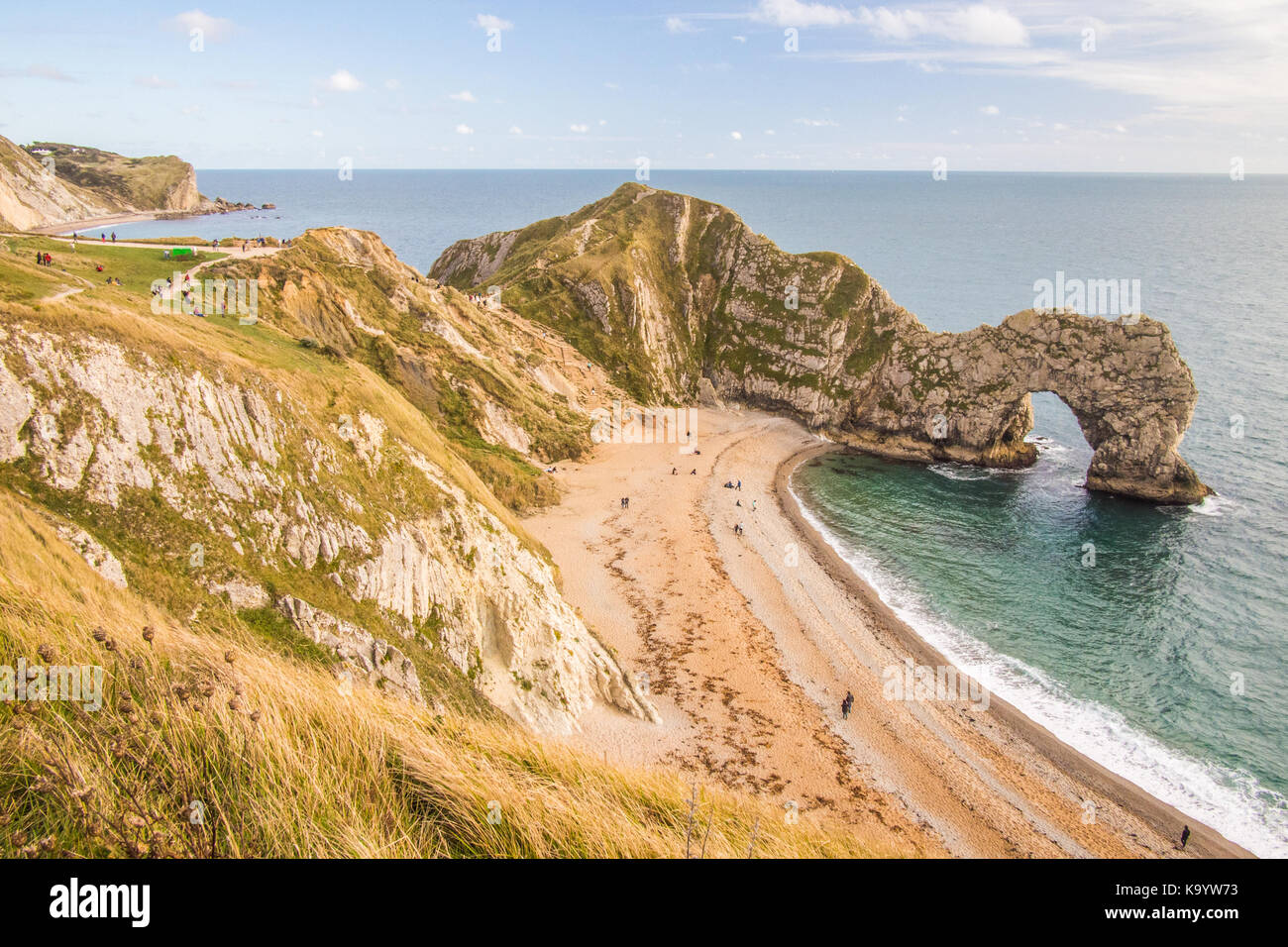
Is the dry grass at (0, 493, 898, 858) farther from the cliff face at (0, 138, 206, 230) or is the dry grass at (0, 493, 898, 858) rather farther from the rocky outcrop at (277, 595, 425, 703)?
the cliff face at (0, 138, 206, 230)

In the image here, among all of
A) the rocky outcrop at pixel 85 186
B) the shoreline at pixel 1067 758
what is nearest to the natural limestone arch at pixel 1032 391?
the shoreline at pixel 1067 758

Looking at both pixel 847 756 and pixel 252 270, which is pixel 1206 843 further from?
pixel 252 270

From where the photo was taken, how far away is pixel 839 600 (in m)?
50.5

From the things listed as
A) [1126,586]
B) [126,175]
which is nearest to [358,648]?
[1126,586]

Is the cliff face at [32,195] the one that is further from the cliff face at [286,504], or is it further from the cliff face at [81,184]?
the cliff face at [286,504]

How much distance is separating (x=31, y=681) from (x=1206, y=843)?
42.8 meters

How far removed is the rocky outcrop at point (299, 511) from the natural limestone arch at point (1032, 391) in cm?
5954

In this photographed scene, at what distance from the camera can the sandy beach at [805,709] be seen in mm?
32156

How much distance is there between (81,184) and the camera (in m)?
134

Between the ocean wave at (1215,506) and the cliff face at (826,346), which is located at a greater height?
the cliff face at (826,346)

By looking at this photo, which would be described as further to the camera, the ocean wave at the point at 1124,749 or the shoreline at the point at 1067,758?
the ocean wave at the point at 1124,749

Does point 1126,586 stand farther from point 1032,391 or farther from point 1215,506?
point 1032,391

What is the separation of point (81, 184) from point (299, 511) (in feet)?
504

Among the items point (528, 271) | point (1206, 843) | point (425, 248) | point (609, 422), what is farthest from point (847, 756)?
point (425, 248)
